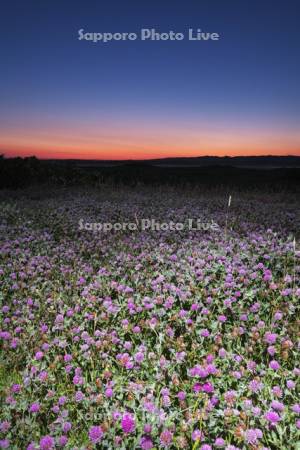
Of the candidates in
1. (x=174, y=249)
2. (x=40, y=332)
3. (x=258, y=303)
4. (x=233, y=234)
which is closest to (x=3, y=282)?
(x=40, y=332)

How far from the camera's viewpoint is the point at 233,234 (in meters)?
5.99

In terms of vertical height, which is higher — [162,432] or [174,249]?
[174,249]

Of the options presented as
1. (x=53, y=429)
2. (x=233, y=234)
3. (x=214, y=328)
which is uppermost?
(x=233, y=234)

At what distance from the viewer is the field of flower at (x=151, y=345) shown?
2.15 m

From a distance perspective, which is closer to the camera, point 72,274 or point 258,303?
point 258,303

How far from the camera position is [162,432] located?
2023mm

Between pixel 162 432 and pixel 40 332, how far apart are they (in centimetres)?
171

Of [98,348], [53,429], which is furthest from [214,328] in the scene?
[53,429]

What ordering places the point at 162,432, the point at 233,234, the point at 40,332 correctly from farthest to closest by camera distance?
the point at 233,234 → the point at 40,332 → the point at 162,432

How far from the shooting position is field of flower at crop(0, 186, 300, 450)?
2148mm

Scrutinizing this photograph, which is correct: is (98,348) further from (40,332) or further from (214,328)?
(214,328)

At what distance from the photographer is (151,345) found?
315 cm

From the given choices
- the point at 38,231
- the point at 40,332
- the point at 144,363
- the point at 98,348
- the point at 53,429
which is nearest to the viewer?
the point at 53,429

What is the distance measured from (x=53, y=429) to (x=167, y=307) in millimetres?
1555
